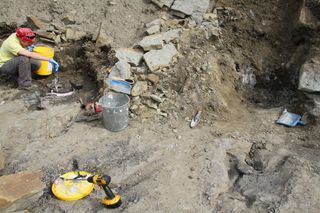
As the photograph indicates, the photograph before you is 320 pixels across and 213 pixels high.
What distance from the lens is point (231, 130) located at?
491cm

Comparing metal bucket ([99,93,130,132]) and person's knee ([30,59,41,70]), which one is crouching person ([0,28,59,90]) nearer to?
person's knee ([30,59,41,70])

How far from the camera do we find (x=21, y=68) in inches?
235

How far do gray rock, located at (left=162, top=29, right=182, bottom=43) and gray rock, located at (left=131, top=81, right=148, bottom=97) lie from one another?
35.5 inches

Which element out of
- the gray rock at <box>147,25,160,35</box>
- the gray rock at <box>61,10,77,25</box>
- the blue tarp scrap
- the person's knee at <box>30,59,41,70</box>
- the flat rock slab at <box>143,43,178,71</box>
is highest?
the gray rock at <box>147,25,160,35</box>

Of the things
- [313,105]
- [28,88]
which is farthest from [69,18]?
[313,105]

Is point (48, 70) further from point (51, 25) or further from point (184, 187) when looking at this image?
point (184, 187)

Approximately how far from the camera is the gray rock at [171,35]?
5776 millimetres

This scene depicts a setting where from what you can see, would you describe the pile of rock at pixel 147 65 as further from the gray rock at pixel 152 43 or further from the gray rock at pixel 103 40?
the gray rock at pixel 103 40

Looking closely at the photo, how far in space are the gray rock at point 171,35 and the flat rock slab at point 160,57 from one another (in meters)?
0.11

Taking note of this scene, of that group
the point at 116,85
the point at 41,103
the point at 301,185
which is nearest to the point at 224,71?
the point at 116,85

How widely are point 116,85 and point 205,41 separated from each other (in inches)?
70.5

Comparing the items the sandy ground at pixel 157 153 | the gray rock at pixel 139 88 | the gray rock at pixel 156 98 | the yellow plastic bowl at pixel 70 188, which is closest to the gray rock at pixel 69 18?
the sandy ground at pixel 157 153

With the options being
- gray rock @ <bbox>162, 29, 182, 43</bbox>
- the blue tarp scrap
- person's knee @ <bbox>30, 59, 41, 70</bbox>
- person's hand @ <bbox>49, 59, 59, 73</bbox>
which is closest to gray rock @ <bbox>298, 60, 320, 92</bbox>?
the blue tarp scrap

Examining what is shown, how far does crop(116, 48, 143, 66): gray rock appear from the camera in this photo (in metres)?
5.55
